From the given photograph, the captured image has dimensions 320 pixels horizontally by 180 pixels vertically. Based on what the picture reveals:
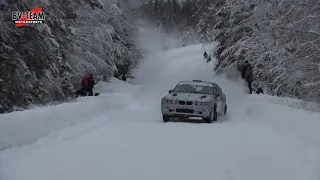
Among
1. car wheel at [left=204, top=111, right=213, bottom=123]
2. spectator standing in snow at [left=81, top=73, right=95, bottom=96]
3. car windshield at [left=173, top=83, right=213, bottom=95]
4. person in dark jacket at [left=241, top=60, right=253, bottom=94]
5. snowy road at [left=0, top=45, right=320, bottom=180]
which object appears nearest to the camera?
snowy road at [left=0, top=45, right=320, bottom=180]

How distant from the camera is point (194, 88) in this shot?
16.8 metres

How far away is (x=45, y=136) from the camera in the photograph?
1036cm

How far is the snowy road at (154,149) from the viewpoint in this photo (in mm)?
6719

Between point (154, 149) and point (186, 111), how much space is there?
6553 mm

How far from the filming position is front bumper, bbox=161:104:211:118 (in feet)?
49.8

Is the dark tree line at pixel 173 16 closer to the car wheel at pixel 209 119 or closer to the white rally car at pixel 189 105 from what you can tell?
the white rally car at pixel 189 105

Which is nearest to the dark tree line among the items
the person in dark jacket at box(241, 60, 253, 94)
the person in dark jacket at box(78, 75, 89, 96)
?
the person in dark jacket at box(241, 60, 253, 94)

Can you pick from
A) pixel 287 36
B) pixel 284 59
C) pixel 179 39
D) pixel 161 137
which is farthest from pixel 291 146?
pixel 179 39

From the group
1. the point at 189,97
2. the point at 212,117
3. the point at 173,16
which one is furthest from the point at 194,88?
the point at 173,16

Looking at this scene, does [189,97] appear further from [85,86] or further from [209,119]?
[85,86]

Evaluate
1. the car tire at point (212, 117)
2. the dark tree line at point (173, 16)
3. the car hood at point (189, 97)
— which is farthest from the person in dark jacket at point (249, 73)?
the dark tree line at point (173, 16)

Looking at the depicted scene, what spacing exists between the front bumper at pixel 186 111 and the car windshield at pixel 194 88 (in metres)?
1.42

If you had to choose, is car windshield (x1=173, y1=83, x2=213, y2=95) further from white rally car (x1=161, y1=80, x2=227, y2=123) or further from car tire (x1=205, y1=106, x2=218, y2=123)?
car tire (x1=205, y1=106, x2=218, y2=123)

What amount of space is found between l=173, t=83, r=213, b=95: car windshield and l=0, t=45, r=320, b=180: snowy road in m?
2.58
